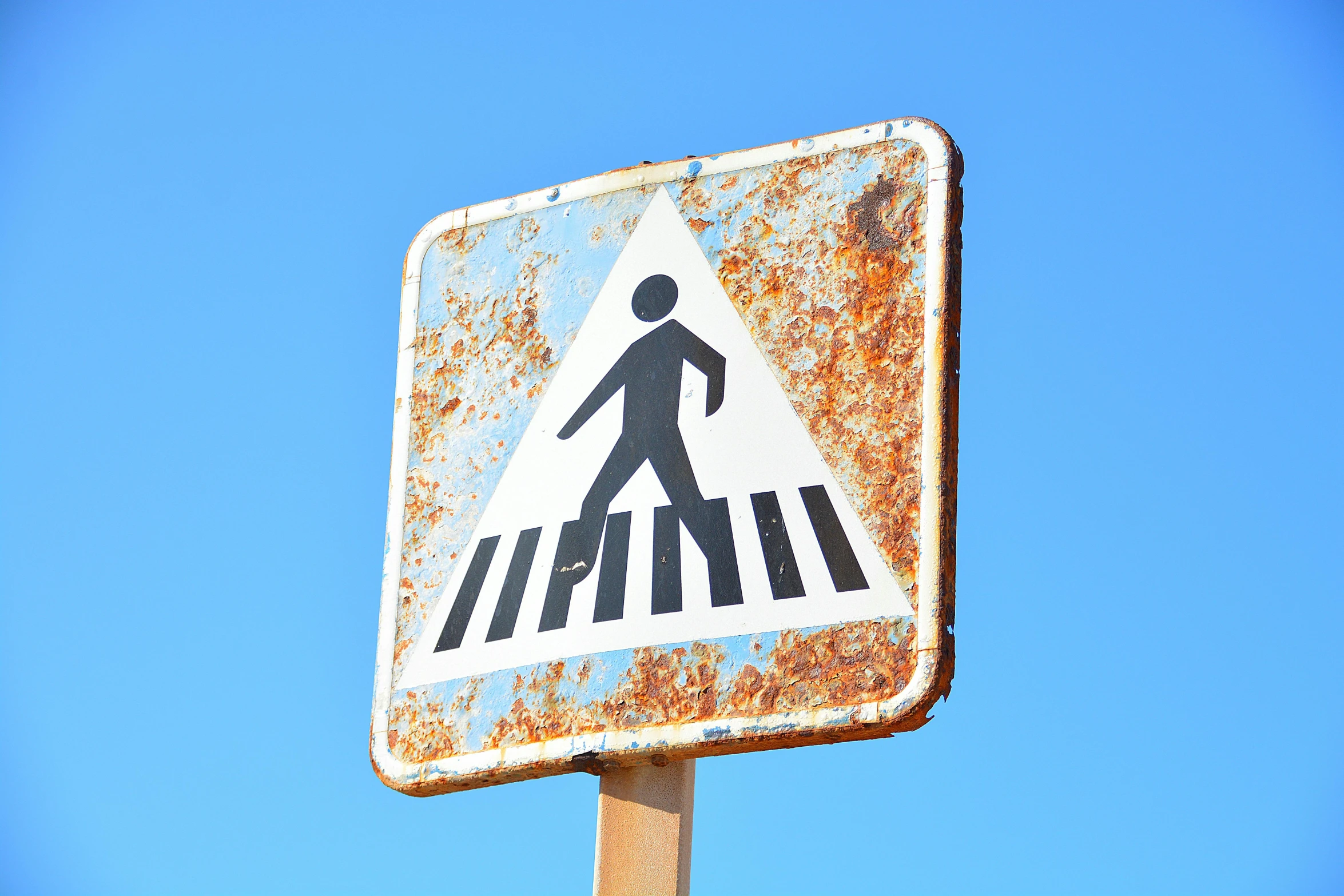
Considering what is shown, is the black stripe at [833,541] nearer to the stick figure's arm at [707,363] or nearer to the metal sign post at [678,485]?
the metal sign post at [678,485]

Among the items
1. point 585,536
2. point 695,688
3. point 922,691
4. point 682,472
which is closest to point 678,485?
point 682,472

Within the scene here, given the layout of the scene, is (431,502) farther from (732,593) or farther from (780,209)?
(780,209)

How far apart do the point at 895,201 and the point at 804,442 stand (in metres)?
0.27

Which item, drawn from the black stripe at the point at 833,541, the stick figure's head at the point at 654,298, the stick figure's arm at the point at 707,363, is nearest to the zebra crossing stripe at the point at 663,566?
the black stripe at the point at 833,541

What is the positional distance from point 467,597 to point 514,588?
65 mm

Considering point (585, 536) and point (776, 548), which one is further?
point (585, 536)

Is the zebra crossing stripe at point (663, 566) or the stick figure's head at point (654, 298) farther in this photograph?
the stick figure's head at point (654, 298)

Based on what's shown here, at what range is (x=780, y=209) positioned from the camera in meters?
1.59

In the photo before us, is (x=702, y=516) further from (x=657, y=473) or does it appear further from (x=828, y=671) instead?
(x=828, y=671)

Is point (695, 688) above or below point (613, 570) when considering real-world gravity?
below

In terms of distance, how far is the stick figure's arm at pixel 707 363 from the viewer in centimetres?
154

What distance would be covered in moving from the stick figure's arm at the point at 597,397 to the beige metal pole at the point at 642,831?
0.38 metres

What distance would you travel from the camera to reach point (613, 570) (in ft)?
4.98

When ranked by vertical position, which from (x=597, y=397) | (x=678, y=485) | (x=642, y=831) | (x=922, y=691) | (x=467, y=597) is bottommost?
(x=642, y=831)
